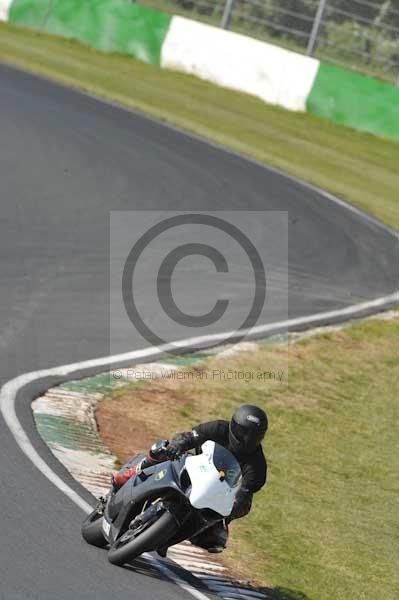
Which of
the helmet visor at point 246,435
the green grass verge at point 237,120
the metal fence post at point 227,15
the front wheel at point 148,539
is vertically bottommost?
the green grass verge at point 237,120

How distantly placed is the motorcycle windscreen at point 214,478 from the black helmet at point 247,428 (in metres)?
0.14

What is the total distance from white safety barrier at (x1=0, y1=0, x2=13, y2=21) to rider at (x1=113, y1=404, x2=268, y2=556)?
26.8 meters

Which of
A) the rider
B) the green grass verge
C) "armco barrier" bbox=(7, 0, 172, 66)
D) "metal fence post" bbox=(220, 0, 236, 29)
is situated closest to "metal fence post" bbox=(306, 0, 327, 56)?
the green grass verge

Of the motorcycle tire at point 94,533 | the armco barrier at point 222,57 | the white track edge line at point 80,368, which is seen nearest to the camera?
the motorcycle tire at point 94,533

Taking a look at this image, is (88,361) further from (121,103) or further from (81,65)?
(81,65)

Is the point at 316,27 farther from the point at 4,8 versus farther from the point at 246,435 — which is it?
the point at 246,435

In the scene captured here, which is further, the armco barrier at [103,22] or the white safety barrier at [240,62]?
the armco barrier at [103,22]

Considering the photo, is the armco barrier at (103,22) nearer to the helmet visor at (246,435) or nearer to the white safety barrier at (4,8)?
the white safety barrier at (4,8)

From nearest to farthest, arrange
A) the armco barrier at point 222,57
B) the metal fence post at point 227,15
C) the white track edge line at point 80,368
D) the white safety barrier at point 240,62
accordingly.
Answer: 1. the white track edge line at point 80,368
2. the armco barrier at point 222,57
3. the white safety barrier at point 240,62
4. the metal fence post at point 227,15

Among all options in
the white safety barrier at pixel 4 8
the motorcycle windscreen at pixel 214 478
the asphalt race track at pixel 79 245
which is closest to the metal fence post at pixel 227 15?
the white safety barrier at pixel 4 8

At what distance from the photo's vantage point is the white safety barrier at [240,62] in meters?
28.7

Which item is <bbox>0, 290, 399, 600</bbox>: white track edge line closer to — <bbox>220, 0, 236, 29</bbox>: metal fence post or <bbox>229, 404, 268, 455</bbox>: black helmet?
<bbox>229, 404, 268, 455</bbox>: black helmet

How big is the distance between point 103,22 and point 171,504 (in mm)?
26200

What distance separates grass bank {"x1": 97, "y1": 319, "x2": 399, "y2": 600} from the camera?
8.45 metres
